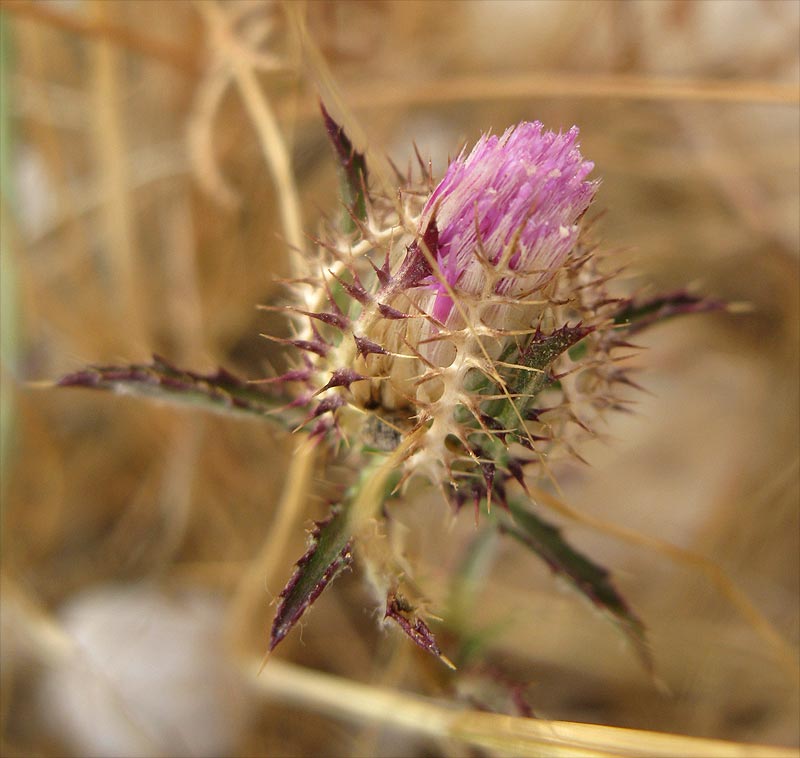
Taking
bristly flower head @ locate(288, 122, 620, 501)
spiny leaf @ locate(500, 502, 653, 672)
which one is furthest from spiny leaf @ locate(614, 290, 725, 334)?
spiny leaf @ locate(500, 502, 653, 672)

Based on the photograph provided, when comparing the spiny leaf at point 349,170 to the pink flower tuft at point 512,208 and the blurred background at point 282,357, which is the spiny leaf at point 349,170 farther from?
the blurred background at point 282,357

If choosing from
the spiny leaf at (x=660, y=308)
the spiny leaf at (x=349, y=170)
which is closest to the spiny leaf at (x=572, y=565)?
the spiny leaf at (x=660, y=308)

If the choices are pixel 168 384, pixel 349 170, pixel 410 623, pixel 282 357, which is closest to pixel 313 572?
pixel 410 623

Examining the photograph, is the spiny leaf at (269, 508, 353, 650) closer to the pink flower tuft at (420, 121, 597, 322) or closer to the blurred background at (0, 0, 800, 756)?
the pink flower tuft at (420, 121, 597, 322)

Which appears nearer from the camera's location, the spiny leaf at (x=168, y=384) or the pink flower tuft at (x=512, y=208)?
the pink flower tuft at (x=512, y=208)

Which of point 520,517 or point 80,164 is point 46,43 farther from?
point 520,517

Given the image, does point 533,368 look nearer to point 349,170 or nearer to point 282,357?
point 349,170

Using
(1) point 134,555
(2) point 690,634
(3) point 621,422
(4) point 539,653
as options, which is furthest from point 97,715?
(3) point 621,422
